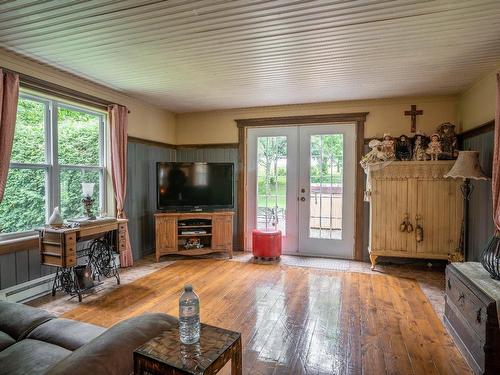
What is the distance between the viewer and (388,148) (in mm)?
4223

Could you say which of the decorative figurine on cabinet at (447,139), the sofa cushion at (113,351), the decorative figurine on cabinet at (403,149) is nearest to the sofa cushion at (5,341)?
the sofa cushion at (113,351)

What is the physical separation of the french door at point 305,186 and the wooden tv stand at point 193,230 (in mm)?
671

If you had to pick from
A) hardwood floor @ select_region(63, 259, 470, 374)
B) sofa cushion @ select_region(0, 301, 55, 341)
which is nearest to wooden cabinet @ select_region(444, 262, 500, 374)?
hardwood floor @ select_region(63, 259, 470, 374)

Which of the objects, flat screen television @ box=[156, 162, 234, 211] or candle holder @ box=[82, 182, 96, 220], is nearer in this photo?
candle holder @ box=[82, 182, 96, 220]

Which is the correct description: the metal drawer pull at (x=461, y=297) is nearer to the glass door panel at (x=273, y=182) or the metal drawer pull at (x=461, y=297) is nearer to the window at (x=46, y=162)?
the glass door panel at (x=273, y=182)

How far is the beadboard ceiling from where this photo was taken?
6.91 feet

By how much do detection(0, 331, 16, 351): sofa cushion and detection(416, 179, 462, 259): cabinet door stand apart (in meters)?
4.26

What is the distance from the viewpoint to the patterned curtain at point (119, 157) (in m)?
4.06

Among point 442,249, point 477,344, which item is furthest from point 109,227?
point 442,249

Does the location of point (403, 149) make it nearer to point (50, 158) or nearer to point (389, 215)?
point (389, 215)

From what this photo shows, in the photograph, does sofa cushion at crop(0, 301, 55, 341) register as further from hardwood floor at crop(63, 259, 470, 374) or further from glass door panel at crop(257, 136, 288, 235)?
glass door panel at crop(257, 136, 288, 235)

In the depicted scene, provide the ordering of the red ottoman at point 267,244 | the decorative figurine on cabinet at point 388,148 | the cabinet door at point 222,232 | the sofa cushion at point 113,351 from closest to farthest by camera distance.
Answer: the sofa cushion at point 113,351 < the decorative figurine on cabinet at point 388,148 < the red ottoman at point 267,244 < the cabinet door at point 222,232

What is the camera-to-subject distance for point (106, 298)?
3.21m

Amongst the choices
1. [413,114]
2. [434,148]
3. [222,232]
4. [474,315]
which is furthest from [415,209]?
[222,232]
